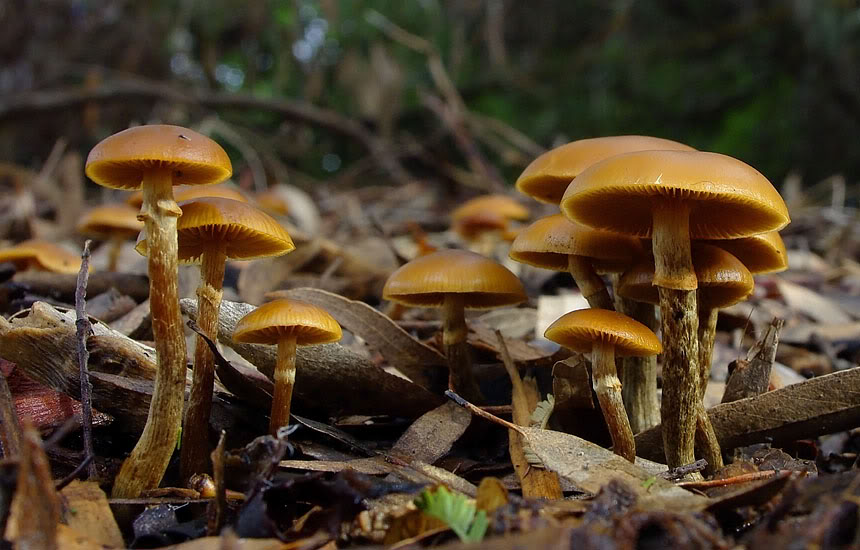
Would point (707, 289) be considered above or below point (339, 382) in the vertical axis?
above

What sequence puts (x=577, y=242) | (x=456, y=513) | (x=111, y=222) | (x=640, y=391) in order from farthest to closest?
(x=111, y=222)
(x=640, y=391)
(x=577, y=242)
(x=456, y=513)

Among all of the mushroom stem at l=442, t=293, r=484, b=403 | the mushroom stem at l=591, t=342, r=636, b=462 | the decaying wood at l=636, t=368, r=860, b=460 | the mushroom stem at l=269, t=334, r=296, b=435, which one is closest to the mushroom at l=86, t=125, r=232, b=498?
the mushroom stem at l=269, t=334, r=296, b=435

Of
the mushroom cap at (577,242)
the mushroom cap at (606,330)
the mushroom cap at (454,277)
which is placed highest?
the mushroom cap at (577,242)

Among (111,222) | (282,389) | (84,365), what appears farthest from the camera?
(111,222)

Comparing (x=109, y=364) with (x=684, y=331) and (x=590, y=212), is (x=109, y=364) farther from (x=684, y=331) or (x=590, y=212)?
(x=684, y=331)

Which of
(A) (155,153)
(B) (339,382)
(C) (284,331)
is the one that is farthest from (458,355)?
(A) (155,153)

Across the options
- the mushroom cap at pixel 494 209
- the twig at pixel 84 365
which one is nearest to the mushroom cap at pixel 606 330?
the twig at pixel 84 365

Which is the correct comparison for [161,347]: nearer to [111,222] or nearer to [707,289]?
[707,289]

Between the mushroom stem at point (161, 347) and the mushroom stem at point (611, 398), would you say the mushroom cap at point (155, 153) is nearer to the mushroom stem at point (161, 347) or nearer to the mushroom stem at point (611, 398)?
the mushroom stem at point (161, 347)
